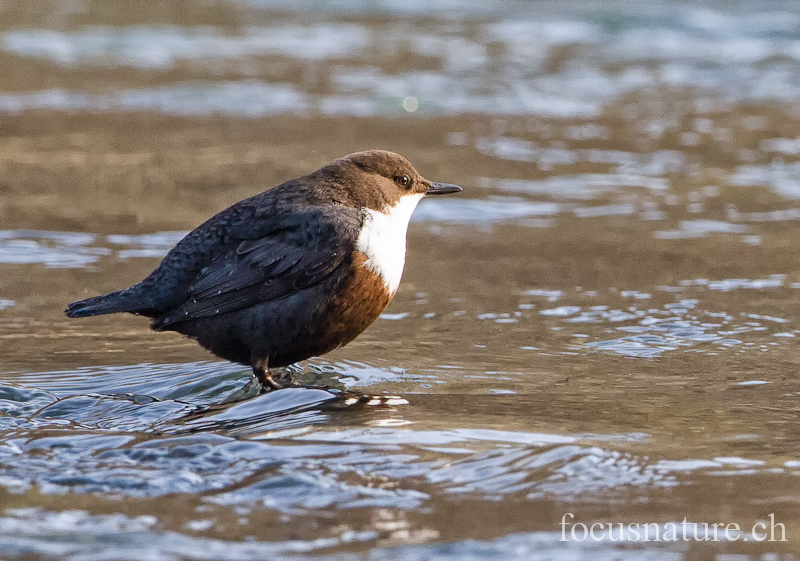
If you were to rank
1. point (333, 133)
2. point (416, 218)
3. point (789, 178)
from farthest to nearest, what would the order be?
point (333, 133)
point (789, 178)
point (416, 218)

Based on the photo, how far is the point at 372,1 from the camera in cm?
1577

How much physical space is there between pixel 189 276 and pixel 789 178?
507 cm

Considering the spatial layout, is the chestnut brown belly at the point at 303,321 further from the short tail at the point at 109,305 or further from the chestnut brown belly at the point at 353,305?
the short tail at the point at 109,305

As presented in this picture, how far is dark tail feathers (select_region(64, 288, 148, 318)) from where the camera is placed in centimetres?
446

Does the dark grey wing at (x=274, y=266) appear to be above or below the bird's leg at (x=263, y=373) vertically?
above

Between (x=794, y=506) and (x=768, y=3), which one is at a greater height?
(x=768, y=3)

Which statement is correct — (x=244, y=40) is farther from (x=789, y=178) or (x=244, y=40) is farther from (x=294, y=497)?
(x=294, y=497)

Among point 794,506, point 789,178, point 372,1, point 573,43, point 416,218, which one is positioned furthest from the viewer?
point 372,1

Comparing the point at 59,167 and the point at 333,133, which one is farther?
the point at 333,133

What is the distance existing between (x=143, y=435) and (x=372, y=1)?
500 inches

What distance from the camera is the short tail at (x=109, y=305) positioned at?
4.46 meters

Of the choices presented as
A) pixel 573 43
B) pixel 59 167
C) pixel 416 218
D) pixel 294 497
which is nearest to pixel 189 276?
pixel 294 497

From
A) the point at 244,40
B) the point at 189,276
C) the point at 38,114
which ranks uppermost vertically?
the point at 244,40

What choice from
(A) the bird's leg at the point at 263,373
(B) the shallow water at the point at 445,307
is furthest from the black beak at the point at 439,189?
(A) the bird's leg at the point at 263,373
